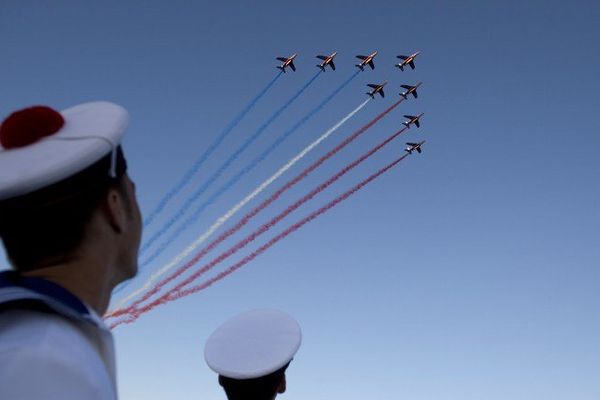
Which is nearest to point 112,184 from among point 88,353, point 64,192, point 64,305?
point 64,192

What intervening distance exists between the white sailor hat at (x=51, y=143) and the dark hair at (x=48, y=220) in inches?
1.9

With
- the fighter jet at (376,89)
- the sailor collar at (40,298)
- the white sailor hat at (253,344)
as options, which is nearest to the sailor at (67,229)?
the sailor collar at (40,298)

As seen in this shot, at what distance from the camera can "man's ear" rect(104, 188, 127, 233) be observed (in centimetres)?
262

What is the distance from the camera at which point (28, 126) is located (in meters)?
2.54

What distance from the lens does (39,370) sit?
1770mm

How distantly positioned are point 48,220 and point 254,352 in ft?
12.0

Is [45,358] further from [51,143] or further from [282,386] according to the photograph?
[282,386]

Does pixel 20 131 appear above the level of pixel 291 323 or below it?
above

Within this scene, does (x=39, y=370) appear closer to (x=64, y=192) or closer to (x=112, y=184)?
(x=64, y=192)

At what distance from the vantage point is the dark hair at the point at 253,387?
555cm

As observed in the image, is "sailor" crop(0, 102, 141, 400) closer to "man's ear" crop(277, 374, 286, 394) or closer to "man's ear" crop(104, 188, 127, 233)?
"man's ear" crop(104, 188, 127, 233)

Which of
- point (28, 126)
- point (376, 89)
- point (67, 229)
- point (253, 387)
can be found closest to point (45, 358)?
point (67, 229)

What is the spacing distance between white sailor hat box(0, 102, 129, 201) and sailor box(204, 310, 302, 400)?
3350mm

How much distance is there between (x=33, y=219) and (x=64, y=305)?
472 millimetres
